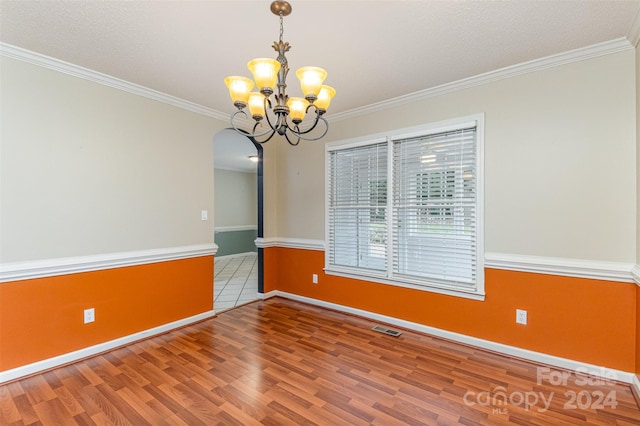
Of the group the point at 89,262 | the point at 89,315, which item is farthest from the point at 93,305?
the point at 89,262

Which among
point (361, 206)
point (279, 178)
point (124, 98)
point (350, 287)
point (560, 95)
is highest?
point (124, 98)

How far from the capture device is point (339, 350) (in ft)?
8.84

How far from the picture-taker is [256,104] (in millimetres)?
1841

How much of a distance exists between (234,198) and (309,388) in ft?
22.0

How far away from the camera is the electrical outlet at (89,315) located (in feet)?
8.45

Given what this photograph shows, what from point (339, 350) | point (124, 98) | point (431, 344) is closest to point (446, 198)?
point (431, 344)

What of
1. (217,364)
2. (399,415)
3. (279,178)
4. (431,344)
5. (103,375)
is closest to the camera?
(399,415)

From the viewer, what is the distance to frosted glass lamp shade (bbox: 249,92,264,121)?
183 cm

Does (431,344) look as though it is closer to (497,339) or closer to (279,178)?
(497,339)

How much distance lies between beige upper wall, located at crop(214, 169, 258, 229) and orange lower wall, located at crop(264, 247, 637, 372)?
553 cm

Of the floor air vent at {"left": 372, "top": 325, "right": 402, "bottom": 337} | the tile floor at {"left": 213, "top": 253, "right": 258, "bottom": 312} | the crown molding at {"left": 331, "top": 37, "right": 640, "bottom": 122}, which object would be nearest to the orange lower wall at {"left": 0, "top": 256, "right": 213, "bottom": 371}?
the tile floor at {"left": 213, "top": 253, "right": 258, "bottom": 312}

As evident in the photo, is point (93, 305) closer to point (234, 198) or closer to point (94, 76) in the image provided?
point (94, 76)

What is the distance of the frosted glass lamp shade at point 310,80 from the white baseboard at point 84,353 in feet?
9.31

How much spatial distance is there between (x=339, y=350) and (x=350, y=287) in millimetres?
1003
